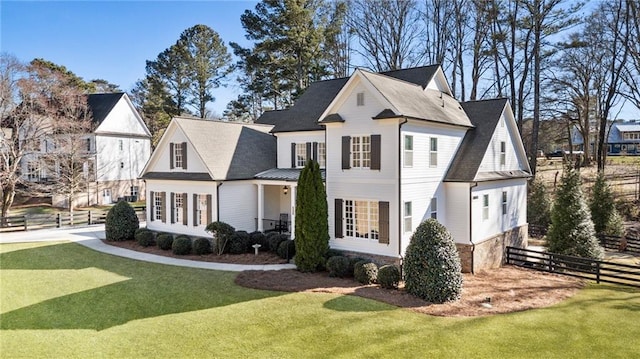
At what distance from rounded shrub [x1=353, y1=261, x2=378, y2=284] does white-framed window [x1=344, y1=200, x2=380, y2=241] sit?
1.61m

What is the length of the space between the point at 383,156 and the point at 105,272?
12.2 m

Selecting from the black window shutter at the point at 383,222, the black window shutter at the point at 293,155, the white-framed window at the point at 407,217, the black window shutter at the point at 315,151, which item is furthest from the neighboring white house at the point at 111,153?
the white-framed window at the point at 407,217

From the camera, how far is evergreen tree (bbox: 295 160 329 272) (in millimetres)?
Answer: 16578

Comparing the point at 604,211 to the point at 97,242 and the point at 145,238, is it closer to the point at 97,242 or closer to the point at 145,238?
the point at 145,238

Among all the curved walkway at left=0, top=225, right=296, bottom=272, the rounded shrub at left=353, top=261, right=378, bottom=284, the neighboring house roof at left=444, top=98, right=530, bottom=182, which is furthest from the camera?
the neighboring house roof at left=444, top=98, right=530, bottom=182

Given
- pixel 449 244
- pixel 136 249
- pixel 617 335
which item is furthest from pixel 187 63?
pixel 617 335

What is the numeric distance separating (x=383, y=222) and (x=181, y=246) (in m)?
10.0

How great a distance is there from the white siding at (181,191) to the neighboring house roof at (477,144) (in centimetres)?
1176

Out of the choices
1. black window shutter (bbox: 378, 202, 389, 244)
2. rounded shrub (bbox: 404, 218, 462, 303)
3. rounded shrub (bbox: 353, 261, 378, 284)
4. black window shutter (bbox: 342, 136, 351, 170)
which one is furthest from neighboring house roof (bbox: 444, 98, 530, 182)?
rounded shrub (bbox: 353, 261, 378, 284)

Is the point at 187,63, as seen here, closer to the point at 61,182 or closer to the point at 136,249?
the point at 61,182

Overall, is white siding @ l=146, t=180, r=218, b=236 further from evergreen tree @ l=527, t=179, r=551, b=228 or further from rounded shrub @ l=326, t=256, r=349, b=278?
evergreen tree @ l=527, t=179, r=551, b=228

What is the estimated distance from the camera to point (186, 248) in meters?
19.9

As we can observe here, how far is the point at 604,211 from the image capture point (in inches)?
1021

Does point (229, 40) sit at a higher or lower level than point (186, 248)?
higher
